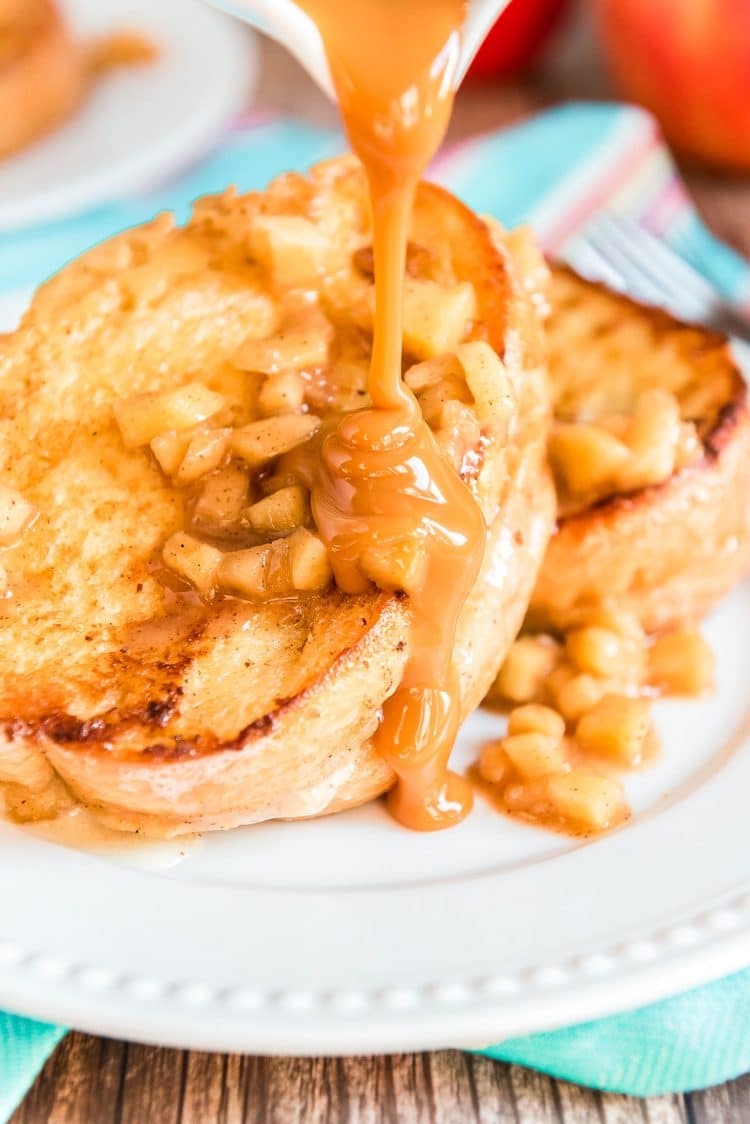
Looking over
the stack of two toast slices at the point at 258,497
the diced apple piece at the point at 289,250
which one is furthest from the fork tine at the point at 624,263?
the diced apple piece at the point at 289,250

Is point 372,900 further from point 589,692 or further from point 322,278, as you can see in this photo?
point 322,278

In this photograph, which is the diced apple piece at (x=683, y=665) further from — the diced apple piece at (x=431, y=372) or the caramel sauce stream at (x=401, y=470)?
the diced apple piece at (x=431, y=372)

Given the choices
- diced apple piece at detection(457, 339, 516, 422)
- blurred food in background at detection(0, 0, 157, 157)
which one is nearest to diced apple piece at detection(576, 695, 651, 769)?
diced apple piece at detection(457, 339, 516, 422)

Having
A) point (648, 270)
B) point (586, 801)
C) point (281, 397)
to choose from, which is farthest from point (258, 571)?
point (648, 270)

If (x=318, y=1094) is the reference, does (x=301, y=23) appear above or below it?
above

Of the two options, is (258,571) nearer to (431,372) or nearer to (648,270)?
(431,372)

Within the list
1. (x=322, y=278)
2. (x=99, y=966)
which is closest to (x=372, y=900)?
(x=99, y=966)
